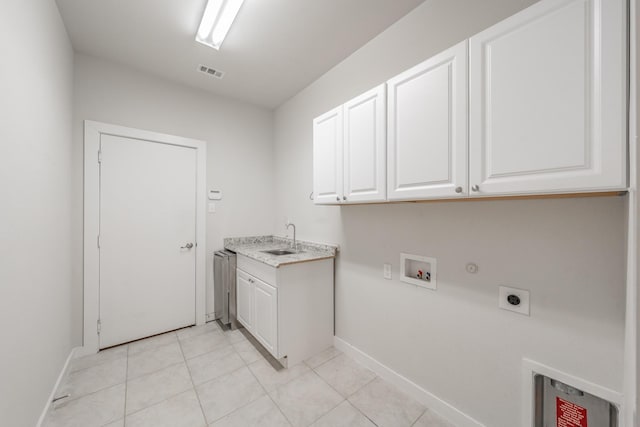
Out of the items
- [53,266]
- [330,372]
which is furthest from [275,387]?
[53,266]

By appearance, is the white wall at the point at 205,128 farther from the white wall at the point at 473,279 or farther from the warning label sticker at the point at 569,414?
the warning label sticker at the point at 569,414

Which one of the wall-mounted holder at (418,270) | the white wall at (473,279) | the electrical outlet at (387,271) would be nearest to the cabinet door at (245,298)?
the white wall at (473,279)

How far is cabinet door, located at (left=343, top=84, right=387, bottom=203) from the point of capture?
5.12ft

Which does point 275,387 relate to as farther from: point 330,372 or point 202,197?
point 202,197

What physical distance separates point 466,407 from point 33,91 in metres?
3.12

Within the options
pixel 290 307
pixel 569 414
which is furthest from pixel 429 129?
pixel 290 307

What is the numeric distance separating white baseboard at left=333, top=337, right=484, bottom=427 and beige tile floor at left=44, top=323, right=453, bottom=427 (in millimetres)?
44

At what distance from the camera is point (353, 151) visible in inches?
69.0

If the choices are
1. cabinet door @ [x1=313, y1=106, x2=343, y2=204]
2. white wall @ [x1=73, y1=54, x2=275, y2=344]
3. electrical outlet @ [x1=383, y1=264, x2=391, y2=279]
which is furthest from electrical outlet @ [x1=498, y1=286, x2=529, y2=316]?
white wall @ [x1=73, y1=54, x2=275, y2=344]

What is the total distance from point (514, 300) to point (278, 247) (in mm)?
2325

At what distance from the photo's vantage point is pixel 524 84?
0.98m

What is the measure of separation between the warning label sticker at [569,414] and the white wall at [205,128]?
2987mm

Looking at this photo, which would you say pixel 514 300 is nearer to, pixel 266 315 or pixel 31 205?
pixel 266 315

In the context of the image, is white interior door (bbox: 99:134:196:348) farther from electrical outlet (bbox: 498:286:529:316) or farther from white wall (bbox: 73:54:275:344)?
electrical outlet (bbox: 498:286:529:316)
